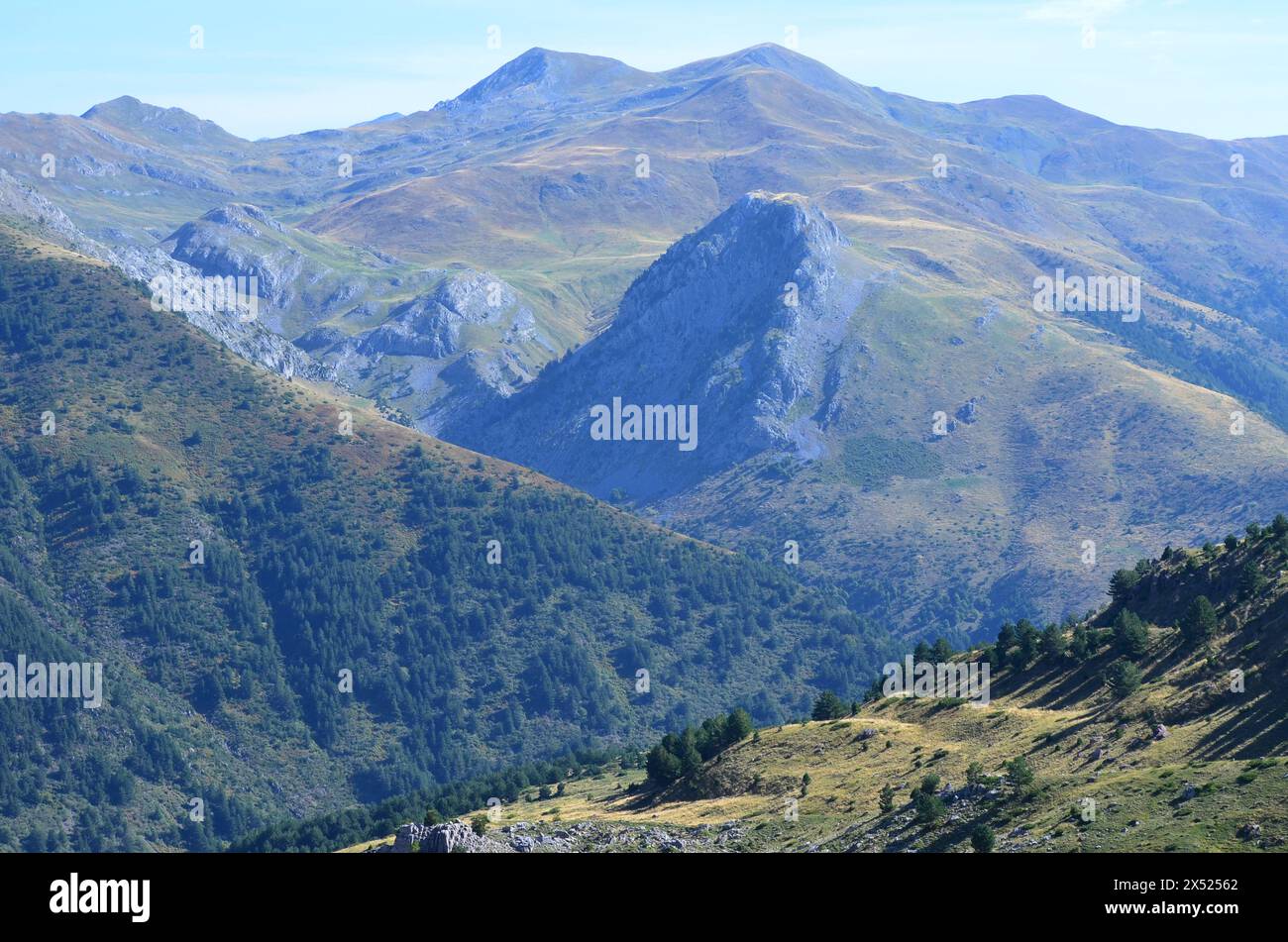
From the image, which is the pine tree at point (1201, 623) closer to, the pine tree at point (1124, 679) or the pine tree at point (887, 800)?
the pine tree at point (1124, 679)

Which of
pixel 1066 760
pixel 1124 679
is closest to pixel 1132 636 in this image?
pixel 1124 679

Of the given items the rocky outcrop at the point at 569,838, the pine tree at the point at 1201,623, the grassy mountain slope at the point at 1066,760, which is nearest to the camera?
the grassy mountain slope at the point at 1066,760

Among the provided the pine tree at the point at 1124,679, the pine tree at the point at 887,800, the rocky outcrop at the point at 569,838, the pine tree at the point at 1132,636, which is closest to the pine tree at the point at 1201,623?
the pine tree at the point at 1132,636

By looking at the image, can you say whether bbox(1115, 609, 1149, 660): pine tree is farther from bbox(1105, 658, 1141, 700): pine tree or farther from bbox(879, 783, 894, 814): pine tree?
bbox(879, 783, 894, 814): pine tree

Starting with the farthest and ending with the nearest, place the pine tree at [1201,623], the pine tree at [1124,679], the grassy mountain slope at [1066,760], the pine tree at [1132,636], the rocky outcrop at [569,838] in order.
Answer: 1. the pine tree at [1132,636]
2. the pine tree at [1201,623]
3. the pine tree at [1124,679]
4. the rocky outcrop at [569,838]
5. the grassy mountain slope at [1066,760]

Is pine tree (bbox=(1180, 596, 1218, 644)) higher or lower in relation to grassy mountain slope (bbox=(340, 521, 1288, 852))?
higher

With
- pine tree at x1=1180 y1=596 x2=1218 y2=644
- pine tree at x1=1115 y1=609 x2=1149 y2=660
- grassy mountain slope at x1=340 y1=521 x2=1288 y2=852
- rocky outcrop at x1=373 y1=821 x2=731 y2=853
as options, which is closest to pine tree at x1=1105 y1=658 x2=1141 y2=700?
grassy mountain slope at x1=340 y1=521 x2=1288 y2=852

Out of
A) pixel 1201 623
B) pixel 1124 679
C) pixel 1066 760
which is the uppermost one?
pixel 1201 623

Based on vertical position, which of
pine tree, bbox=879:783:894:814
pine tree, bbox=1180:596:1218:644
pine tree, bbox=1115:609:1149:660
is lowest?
pine tree, bbox=879:783:894:814

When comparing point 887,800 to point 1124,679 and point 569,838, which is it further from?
point 569,838

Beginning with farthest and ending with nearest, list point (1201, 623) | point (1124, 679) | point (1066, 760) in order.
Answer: point (1201, 623), point (1124, 679), point (1066, 760)
